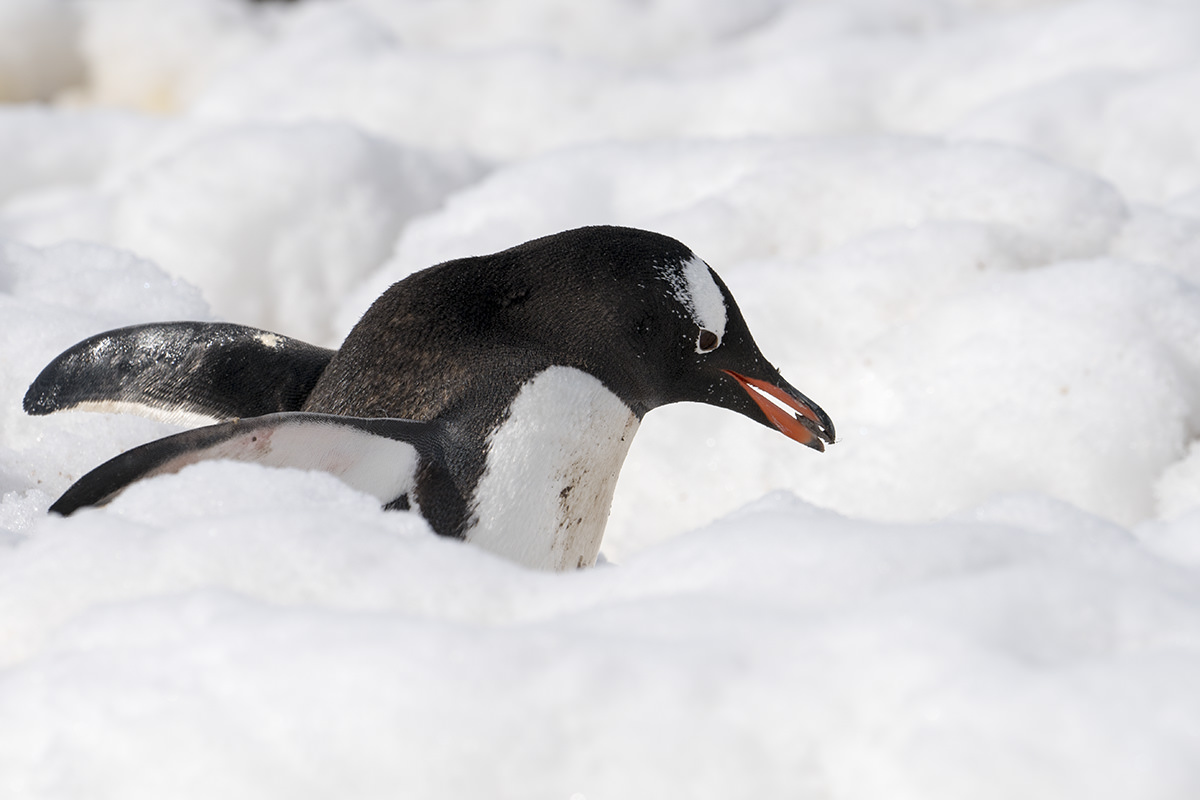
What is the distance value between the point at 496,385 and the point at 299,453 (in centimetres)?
20

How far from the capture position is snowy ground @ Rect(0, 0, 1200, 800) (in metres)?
0.53

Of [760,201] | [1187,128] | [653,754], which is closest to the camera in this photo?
[653,754]

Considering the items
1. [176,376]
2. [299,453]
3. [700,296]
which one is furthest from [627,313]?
[176,376]

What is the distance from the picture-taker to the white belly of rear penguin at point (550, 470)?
3.32 ft

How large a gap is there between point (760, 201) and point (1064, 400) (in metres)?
0.64

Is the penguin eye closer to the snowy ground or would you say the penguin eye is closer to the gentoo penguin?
the gentoo penguin

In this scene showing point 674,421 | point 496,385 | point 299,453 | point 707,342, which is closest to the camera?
point 299,453

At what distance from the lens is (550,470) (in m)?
1.05

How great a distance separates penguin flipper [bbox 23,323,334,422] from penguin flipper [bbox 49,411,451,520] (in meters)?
0.28

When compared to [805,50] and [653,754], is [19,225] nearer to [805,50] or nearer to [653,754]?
[805,50]

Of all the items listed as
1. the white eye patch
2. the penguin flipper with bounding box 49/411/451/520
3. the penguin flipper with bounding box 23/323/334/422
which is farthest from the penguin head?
the penguin flipper with bounding box 23/323/334/422

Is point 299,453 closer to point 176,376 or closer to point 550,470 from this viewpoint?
point 550,470

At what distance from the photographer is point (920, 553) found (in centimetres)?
63

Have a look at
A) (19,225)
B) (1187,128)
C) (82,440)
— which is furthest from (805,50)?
(82,440)
